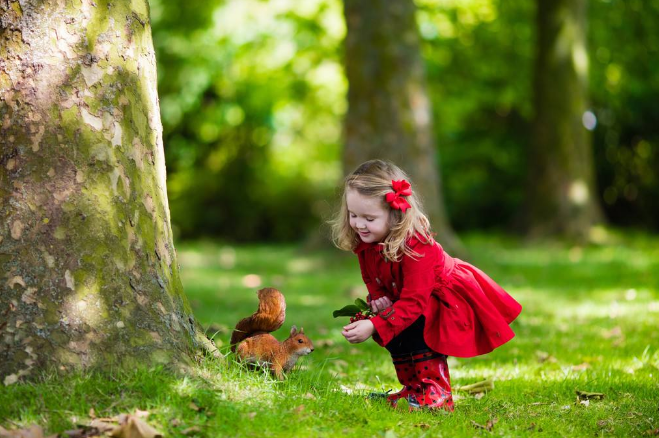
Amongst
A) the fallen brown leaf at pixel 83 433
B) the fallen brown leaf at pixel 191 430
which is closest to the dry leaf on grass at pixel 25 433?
the fallen brown leaf at pixel 83 433

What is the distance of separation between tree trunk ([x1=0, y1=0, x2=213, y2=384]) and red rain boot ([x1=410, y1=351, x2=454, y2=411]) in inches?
50.6

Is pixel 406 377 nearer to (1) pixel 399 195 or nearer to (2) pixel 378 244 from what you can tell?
(2) pixel 378 244

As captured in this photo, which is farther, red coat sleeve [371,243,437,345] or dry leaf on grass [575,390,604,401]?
dry leaf on grass [575,390,604,401]

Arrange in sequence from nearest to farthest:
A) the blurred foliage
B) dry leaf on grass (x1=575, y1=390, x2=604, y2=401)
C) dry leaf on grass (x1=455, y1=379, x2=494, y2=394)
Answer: dry leaf on grass (x1=575, y1=390, x2=604, y2=401), dry leaf on grass (x1=455, y1=379, x2=494, y2=394), the blurred foliage

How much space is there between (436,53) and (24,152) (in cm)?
1927

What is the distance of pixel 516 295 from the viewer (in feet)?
29.5

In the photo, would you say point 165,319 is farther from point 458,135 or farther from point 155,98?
point 458,135

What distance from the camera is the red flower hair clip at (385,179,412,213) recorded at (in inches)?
156

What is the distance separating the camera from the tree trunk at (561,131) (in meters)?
15.2

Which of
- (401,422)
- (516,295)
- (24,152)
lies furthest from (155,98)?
(516,295)

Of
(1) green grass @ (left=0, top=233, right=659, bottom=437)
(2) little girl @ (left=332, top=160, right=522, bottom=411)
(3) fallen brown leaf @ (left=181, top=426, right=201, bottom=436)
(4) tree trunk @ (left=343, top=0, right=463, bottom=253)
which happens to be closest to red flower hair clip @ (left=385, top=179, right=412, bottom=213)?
(2) little girl @ (left=332, top=160, right=522, bottom=411)

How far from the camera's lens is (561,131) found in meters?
15.4

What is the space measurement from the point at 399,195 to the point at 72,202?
1656 mm

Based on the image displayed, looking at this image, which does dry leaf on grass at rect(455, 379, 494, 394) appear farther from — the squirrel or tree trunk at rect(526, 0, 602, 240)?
tree trunk at rect(526, 0, 602, 240)
